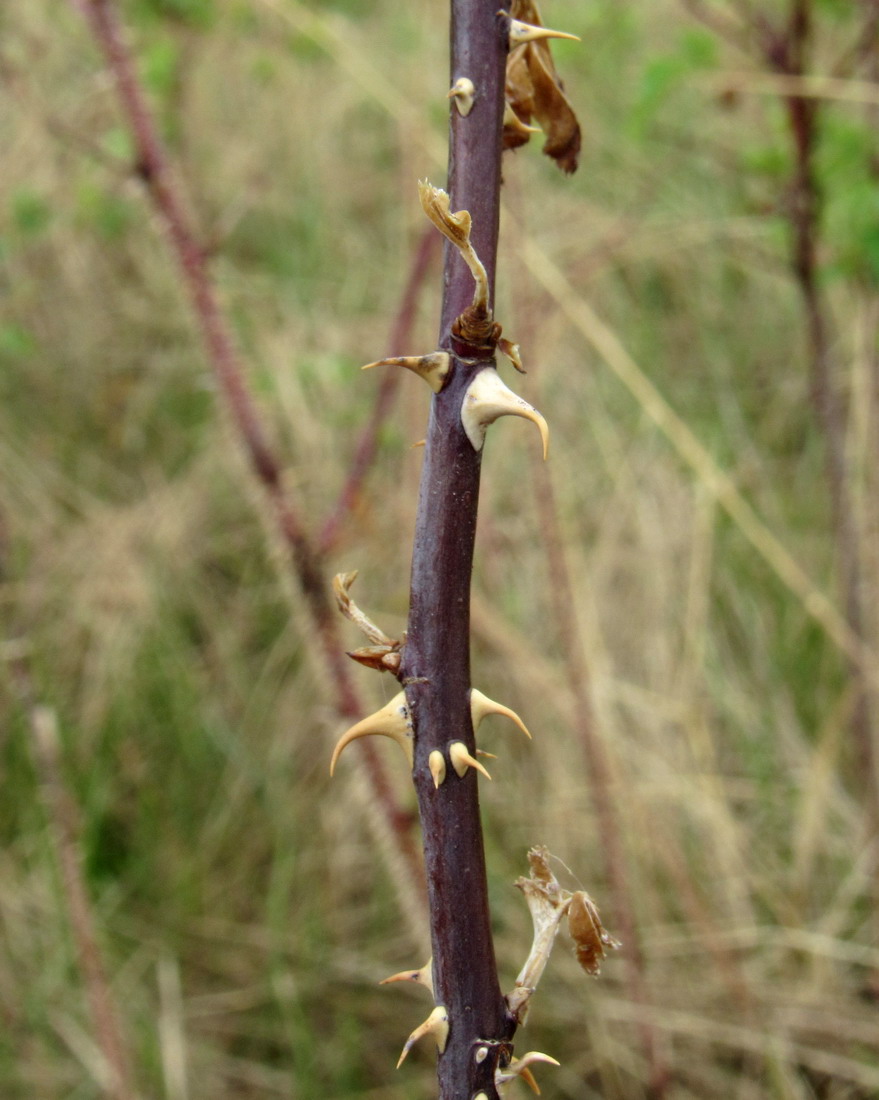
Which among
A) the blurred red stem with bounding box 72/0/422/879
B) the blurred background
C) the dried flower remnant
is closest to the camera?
the dried flower remnant

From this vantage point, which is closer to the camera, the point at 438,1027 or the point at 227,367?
the point at 438,1027

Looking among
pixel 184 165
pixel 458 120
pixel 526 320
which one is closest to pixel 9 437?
pixel 184 165

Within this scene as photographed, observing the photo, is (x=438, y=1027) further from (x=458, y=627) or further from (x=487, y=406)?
(x=487, y=406)

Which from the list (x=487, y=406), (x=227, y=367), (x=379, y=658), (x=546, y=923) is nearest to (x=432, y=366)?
(x=487, y=406)

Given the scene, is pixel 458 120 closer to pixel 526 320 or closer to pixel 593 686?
pixel 526 320

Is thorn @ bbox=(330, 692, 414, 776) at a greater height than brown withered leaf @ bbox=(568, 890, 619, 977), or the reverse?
thorn @ bbox=(330, 692, 414, 776)

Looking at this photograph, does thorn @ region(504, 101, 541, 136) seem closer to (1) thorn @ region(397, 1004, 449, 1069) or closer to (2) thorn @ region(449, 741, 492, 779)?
(2) thorn @ region(449, 741, 492, 779)

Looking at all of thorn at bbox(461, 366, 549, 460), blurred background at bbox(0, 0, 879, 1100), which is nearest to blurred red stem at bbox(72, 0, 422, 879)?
blurred background at bbox(0, 0, 879, 1100)
